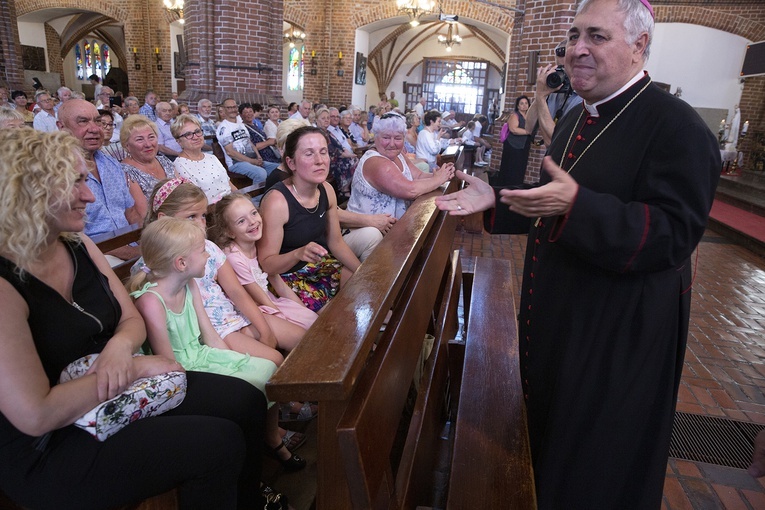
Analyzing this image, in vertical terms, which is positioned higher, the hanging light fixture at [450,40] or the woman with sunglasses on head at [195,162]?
the hanging light fixture at [450,40]

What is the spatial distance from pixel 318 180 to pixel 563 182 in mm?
1816

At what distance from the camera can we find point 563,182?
1423 millimetres

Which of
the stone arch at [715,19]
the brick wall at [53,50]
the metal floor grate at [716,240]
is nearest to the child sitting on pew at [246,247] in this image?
the metal floor grate at [716,240]

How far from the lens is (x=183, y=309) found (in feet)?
6.89

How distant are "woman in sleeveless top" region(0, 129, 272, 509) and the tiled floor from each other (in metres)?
1.89

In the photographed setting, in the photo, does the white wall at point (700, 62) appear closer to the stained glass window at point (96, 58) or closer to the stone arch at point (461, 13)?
the stone arch at point (461, 13)

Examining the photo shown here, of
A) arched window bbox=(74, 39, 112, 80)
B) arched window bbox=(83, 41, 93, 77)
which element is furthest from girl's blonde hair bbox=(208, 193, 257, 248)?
arched window bbox=(83, 41, 93, 77)

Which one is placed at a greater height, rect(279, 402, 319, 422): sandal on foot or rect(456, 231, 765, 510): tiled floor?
rect(279, 402, 319, 422): sandal on foot

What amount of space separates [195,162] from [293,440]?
2768 mm

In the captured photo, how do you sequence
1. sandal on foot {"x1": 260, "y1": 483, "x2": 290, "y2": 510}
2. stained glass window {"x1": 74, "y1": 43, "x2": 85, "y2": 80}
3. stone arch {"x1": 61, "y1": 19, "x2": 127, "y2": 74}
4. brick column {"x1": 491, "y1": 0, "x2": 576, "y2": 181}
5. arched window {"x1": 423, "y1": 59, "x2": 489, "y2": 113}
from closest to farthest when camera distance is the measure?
sandal on foot {"x1": 260, "y1": 483, "x2": 290, "y2": 510} < brick column {"x1": 491, "y1": 0, "x2": 576, "y2": 181} < stone arch {"x1": 61, "y1": 19, "x2": 127, "y2": 74} < stained glass window {"x1": 74, "y1": 43, "x2": 85, "y2": 80} < arched window {"x1": 423, "y1": 59, "x2": 489, "y2": 113}

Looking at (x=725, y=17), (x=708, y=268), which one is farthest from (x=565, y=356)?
(x=725, y=17)

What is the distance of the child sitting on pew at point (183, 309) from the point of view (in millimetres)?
1979

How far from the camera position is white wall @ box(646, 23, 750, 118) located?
14.0 metres

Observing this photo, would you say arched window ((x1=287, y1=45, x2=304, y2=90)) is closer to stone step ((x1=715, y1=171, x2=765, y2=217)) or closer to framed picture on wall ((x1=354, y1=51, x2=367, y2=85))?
framed picture on wall ((x1=354, y1=51, x2=367, y2=85))
